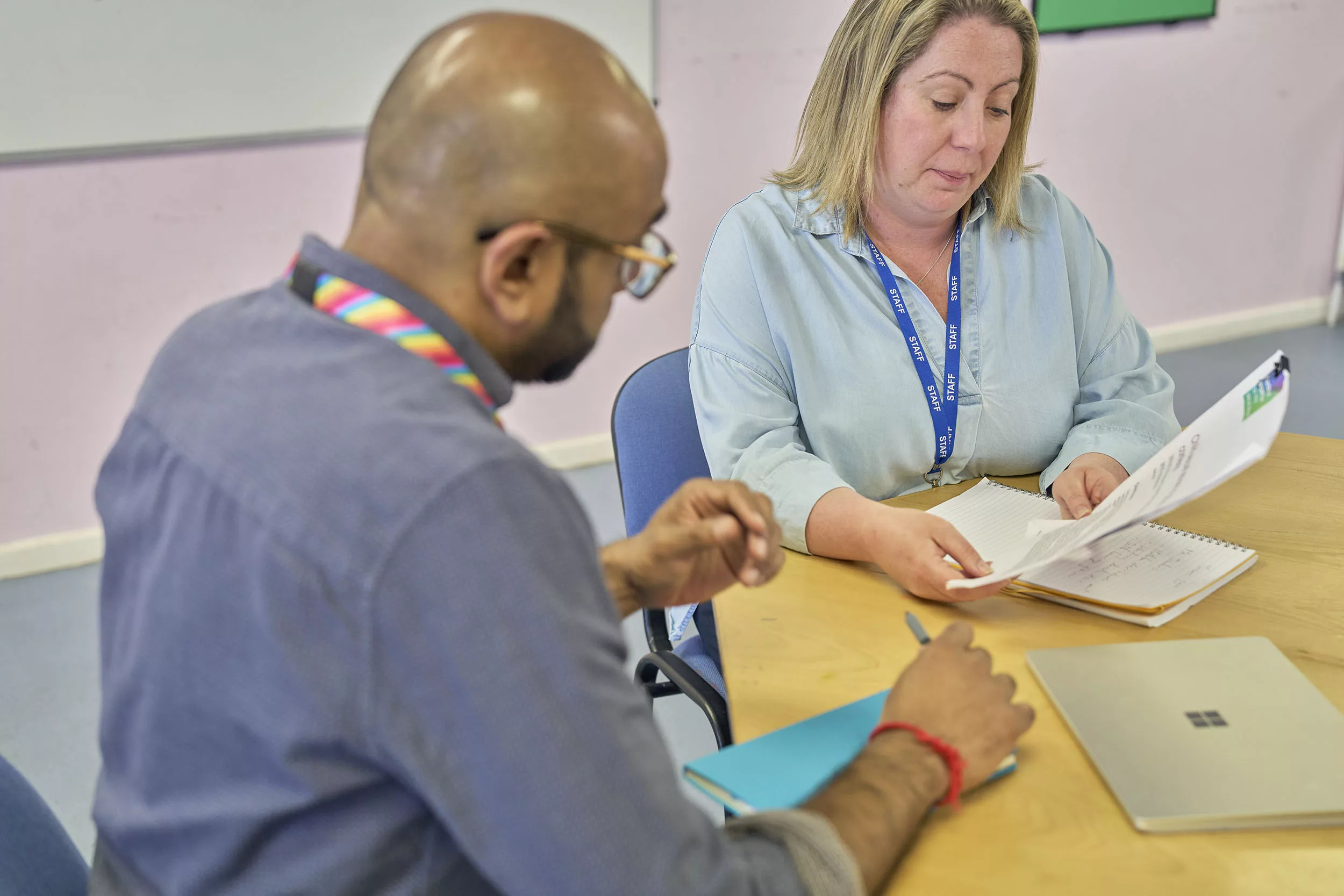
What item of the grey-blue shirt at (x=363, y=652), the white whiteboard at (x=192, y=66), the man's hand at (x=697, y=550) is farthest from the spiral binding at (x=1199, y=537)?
the white whiteboard at (x=192, y=66)

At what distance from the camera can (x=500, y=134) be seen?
0.79 meters

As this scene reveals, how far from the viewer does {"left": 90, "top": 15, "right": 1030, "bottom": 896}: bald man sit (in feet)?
2.22

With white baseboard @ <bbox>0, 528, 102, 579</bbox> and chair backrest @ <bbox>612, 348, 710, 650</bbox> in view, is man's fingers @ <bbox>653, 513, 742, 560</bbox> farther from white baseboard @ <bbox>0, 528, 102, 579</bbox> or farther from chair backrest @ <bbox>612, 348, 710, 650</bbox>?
white baseboard @ <bbox>0, 528, 102, 579</bbox>

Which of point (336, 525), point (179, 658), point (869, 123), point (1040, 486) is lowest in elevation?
point (1040, 486)

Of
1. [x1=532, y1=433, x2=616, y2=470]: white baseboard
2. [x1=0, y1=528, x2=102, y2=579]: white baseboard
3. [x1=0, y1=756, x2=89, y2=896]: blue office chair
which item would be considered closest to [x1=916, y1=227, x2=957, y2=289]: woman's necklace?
[x1=0, y1=756, x2=89, y2=896]: blue office chair

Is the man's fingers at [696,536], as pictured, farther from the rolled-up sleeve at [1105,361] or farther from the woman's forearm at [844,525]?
the rolled-up sleeve at [1105,361]

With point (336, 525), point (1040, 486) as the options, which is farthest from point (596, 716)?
point (1040, 486)

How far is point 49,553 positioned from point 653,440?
2272 millimetres

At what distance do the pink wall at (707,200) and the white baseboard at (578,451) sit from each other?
4 centimetres

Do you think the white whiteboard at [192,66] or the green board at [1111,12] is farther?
the green board at [1111,12]

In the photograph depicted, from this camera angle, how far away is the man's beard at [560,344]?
0.85 m

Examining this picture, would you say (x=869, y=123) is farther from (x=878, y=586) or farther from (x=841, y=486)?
(x=878, y=586)

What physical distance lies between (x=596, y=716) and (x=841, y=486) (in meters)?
0.84

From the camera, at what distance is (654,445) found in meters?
1.69
